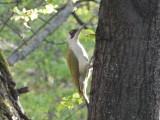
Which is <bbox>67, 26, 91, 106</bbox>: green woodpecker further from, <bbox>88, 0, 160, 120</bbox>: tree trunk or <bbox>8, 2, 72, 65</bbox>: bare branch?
<bbox>8, 2, 72, 65</bbox>: bare branch

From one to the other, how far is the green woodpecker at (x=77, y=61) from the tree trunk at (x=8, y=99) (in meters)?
1.02

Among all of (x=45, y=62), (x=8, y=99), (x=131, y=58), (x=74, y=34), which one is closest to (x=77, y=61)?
(x=74, y=34)

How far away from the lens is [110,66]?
3.04 meters

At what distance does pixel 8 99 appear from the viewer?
3.86 meters

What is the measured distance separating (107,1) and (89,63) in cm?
187

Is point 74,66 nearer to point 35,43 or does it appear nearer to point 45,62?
point 35,43

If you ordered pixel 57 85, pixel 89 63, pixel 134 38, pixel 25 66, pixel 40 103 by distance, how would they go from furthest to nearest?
pixel 57 85
pixel 25 66
pixel 40 103
pixel 89 63
pixel 134 38

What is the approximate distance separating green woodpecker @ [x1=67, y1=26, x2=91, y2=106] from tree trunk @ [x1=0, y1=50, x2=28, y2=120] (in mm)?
1025

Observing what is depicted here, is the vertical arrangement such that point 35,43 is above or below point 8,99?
below

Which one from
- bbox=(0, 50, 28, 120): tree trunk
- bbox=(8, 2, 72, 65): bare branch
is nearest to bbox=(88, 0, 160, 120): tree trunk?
bbox=(0, 50, 28, 120): tree trunk

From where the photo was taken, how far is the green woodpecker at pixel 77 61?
4.97m

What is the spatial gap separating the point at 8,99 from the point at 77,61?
130 cm

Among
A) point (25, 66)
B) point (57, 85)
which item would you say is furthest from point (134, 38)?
point (57, 85)

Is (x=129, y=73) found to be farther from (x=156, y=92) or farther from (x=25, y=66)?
(x=25, y=66)
